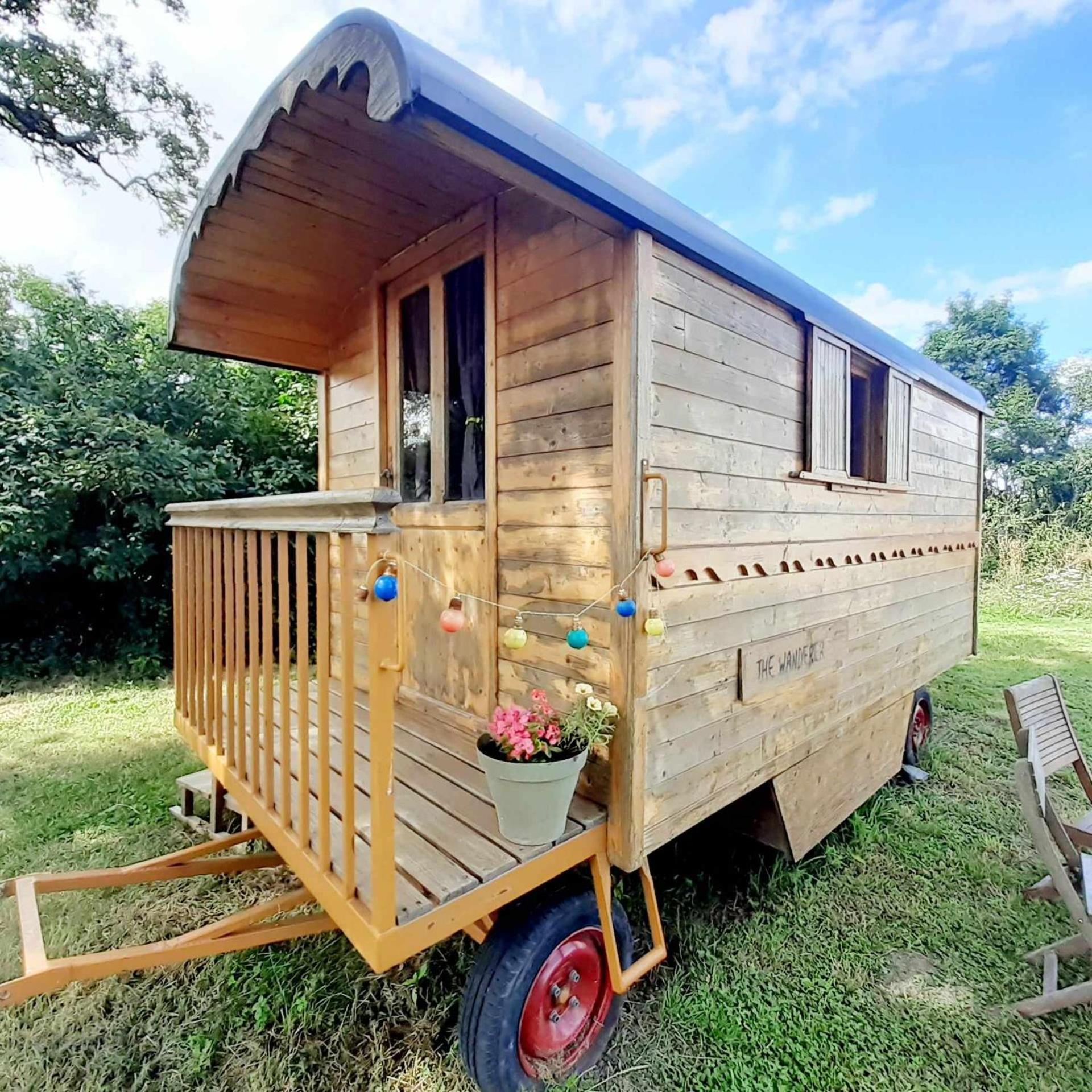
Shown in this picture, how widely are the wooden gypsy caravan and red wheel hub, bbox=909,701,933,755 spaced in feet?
Result: 3.94

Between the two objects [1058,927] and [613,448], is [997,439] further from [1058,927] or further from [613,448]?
[613,448]

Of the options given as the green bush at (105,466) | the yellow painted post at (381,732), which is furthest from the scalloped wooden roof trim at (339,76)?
the green bush at (105,466)

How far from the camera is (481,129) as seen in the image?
4.39 feet

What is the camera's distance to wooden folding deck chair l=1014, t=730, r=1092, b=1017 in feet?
6.91

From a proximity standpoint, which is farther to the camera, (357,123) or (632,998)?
(632,998)

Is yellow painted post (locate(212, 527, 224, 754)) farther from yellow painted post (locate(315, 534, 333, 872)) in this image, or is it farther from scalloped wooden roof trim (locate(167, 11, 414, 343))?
scalloped wooden roof trim (locate(167, 11, 414, 343))

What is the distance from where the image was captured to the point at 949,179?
18672 millimetres

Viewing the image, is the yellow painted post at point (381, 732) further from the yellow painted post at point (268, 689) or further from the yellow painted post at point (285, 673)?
the yellow painted post at point (268, 689)

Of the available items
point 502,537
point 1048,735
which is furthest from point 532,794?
point 1048,735

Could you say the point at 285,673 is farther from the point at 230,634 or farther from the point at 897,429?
the point at 897,429

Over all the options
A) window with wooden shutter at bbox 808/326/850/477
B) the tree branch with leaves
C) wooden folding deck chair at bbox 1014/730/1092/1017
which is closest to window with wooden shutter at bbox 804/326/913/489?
window with wooden shutter at bbox 808/326/850/477

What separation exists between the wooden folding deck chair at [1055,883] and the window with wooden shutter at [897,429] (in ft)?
6.25

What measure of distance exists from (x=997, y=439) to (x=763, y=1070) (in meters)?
15.1

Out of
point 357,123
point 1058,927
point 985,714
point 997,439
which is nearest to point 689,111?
point 997,439
